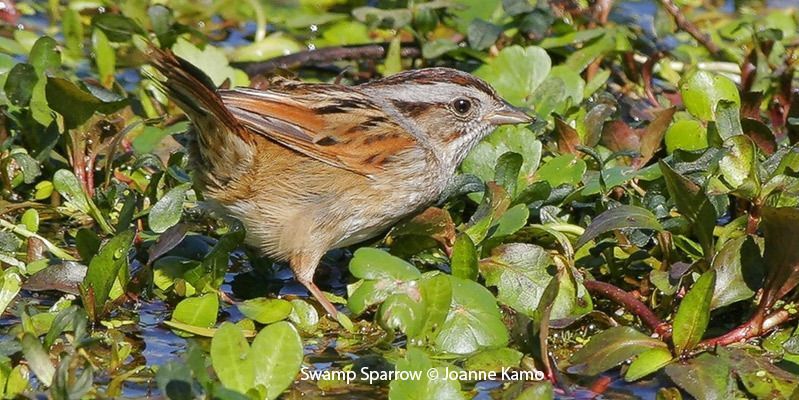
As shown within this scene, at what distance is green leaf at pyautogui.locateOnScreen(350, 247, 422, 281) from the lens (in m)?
4.03

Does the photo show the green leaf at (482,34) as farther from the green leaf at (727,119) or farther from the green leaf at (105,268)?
the green leaf at (105,268)

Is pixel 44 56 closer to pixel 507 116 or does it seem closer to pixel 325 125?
pixel 325 125

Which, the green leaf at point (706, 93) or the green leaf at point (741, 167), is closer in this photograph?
the green leaf at point (741, 167)

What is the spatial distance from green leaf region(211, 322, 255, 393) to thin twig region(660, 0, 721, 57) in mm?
4009

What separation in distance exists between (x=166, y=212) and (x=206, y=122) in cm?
35

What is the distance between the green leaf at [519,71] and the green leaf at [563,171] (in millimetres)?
880

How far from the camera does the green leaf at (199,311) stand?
164 inches

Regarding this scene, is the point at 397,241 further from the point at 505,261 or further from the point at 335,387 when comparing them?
the point at 335,387

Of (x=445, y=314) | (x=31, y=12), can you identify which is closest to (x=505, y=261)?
(x=445, y=314)

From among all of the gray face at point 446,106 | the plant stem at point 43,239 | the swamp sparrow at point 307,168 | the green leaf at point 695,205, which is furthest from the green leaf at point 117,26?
the green leaf at point 695,205

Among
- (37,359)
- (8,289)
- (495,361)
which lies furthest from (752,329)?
(8,289)

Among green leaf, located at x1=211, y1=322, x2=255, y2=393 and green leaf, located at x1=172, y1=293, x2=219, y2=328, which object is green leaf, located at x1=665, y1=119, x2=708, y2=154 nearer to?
green leaf, located at x1=172, y1=293, x2=219, y2=328

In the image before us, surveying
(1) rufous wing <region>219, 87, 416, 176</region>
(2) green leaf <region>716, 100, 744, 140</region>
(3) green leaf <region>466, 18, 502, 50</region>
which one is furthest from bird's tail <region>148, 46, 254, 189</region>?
(3) green leaf <region>466, 18, 502, 50</region>

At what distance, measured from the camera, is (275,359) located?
3.34 m
